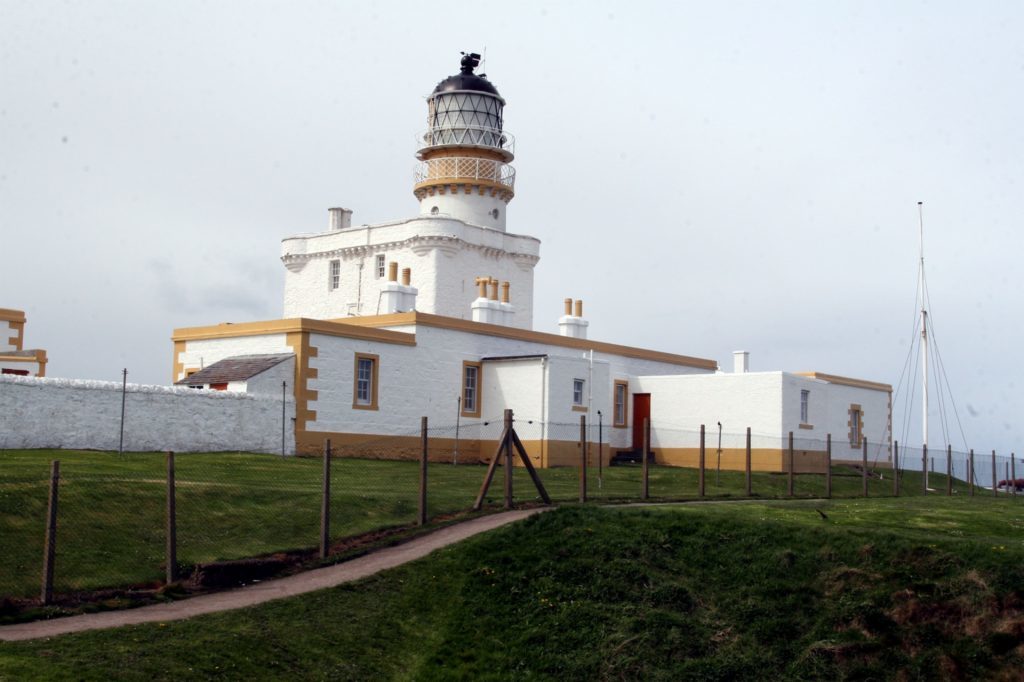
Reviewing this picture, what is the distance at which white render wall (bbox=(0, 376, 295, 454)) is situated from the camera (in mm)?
23766

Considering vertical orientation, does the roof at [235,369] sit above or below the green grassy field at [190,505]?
above

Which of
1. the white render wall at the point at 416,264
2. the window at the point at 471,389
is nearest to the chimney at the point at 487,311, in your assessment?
the window at the point at 471,389

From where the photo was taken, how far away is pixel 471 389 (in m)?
35.0

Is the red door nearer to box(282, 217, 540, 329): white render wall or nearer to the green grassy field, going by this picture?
box(282, 217, 540, 329): white render wall

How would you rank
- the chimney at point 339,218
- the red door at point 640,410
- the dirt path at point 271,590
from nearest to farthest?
1. the dirt path at point 271,590
2. the red door at point 640,410
3. the chimney at point 339,218

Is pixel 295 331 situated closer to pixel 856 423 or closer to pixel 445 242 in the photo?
pixel 445 242

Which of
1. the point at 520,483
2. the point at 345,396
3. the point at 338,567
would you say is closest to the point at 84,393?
the point at 345,396

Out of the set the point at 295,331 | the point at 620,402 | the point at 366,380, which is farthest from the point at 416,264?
the point at 295,331

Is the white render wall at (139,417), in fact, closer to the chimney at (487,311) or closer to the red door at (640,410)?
the chimney at (487,311)

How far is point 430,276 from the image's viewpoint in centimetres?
4153

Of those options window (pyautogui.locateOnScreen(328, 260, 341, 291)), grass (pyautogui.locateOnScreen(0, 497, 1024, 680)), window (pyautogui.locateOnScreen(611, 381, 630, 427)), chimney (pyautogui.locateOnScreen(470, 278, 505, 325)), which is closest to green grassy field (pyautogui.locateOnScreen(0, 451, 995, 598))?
grass (pyautogui.locateOnScreen(0, 497, 1024, 680))

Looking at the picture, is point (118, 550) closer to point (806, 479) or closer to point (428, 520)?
point (428, 520)

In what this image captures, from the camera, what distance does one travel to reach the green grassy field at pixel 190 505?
14312 millimetres

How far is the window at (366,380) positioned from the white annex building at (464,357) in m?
0.04
